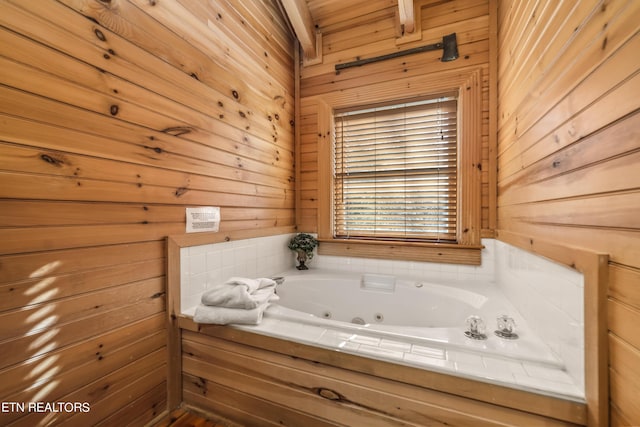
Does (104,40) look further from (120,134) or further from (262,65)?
(262,65)

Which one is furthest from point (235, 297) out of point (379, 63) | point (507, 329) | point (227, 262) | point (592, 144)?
point (379, 63)

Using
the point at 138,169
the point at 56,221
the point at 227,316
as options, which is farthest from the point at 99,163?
the point at 227,316

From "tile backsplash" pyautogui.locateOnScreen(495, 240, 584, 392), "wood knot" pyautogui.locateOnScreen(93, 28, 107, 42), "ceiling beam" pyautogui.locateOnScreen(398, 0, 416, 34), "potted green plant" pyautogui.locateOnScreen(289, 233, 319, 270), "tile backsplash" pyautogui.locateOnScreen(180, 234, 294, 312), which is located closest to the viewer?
"tile backsplash" pyautogui.locateOnScreen(495, 240, 584, 392)

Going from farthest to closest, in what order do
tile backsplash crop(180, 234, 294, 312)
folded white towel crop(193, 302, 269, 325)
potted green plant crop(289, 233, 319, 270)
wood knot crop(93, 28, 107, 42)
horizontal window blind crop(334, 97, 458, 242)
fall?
potted green plant crop(289, 233, 319, 270), horizontal window blind crop(334, 97, 458, 242), tile backsplash crop(180, 234, 294, 312), folded white towel crop(193, 302, 269, 325), wood knot crop(93, 28, 107, 42)

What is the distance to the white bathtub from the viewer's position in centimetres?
89

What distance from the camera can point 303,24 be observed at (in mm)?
2197

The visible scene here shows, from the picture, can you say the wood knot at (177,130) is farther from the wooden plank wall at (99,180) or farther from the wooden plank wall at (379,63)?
the wooden plank wall at (379,63)

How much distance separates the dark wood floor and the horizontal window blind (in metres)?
1.59

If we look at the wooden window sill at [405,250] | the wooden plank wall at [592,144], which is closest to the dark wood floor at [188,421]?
the wooden window sill at [405,250]

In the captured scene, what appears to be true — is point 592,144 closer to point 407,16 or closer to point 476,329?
point 476,329

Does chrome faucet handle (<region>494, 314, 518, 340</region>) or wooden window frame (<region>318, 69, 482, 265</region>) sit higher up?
wooden window frame (<region>318, 69, 482, 265</region>)

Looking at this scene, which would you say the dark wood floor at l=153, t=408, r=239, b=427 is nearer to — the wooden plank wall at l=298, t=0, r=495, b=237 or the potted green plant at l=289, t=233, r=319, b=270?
the potted green plant at l=289, t=233, r=319, b=270

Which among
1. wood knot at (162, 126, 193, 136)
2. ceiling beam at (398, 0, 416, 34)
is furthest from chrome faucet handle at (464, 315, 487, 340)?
ceiling beam at (398, 0, 416, 34)

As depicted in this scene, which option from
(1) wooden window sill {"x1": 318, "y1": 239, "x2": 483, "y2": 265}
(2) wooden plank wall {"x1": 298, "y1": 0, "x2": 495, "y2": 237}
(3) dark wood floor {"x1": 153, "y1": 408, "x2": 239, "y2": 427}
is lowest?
(3) dark wood floor {"x1": 153, "y1": 408, "x2": 239, "y2": 427}
